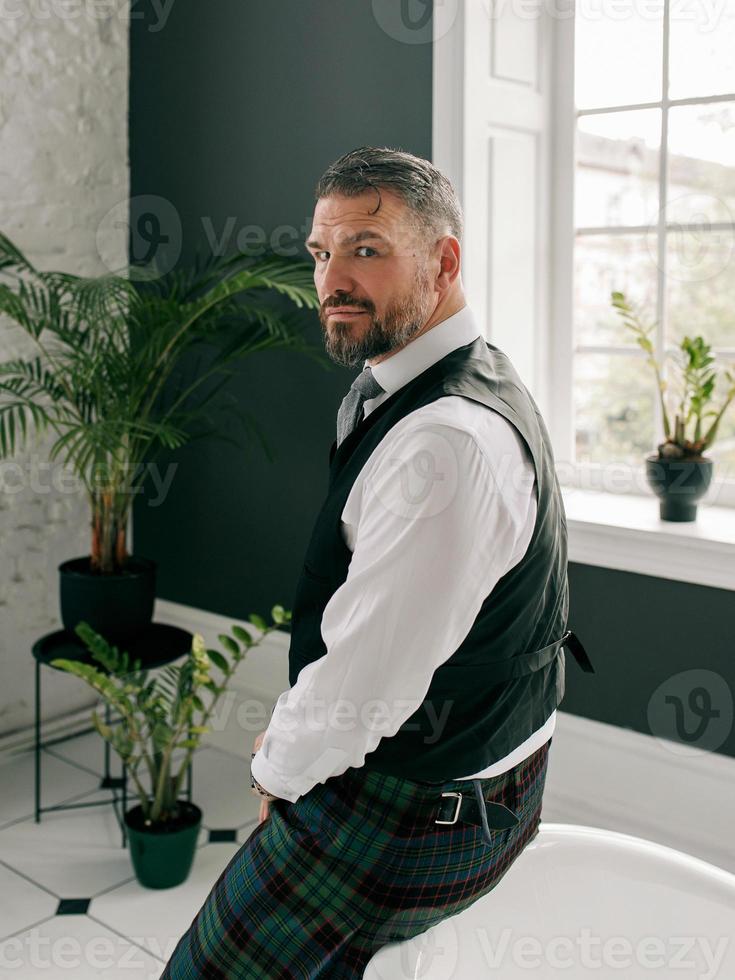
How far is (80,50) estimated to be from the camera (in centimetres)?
325

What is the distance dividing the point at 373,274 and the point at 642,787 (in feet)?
5.44

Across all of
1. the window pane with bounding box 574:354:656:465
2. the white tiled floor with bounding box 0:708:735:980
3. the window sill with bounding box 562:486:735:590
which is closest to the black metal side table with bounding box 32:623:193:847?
the white tiled floor with bounding box 0:708:735:980

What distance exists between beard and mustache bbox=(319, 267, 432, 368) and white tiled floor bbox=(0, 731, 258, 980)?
60.6 inches

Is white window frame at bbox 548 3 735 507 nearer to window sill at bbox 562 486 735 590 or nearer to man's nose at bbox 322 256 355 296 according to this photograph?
window sill at bbox 562 486 735 590

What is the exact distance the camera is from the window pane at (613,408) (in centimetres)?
288

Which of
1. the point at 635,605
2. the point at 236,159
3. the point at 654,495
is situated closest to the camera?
the point at 635,605

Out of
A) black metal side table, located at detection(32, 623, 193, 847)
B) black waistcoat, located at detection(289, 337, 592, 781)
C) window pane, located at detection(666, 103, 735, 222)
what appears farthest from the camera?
black metal side table, located at detection(32, 623, 193, 847)

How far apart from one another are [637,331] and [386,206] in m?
1.40

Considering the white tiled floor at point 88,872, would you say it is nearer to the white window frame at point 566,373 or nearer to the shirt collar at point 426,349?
the white window frame at point 566,373

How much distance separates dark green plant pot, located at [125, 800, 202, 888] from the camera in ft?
8.45

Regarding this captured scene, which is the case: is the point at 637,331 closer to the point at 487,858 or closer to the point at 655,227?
the point at 655,227

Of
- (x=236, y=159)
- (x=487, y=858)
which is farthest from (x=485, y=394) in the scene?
(x=236, y=159)

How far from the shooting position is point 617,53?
2.81 m

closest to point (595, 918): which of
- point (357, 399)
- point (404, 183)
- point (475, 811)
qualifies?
point (475, 811)
